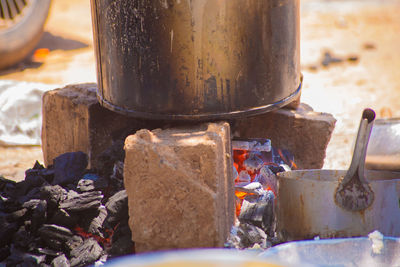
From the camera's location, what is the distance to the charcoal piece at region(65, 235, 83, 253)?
2.70m

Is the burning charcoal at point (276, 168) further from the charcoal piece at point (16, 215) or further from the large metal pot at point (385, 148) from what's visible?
the charcoal piece at point (16, 215)

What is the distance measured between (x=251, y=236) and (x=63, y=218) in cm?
97

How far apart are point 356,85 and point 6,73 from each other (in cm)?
460

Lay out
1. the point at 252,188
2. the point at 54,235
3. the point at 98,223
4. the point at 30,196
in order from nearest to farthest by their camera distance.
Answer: the point at 54,235 → the point at 98,223 → the point at 30,196 → the point at 252,188

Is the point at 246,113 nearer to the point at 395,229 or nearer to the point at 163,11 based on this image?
the point at 163,11

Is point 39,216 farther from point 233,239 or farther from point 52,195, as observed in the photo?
point 233,239

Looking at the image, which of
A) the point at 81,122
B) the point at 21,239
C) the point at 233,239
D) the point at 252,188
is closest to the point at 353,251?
the point at 233,239

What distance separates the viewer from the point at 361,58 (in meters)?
7.49

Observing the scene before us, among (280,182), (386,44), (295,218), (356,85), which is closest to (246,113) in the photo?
(280,182)

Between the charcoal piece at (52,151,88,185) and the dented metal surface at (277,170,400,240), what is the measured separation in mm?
1238

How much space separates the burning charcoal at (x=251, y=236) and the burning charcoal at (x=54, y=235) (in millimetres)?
888

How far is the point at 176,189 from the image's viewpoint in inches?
95.8

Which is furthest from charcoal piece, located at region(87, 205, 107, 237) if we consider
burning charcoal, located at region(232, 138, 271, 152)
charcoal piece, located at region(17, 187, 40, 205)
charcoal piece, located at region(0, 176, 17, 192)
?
burning charcoal, located at region(232, 138, 271, 152)

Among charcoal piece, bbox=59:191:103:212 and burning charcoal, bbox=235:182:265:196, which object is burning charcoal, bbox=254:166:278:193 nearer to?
burning charcoal, bbox=235:182:265:196
